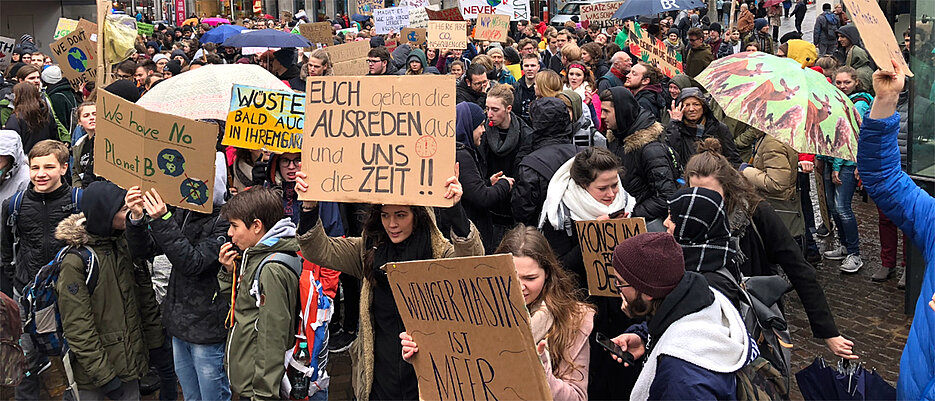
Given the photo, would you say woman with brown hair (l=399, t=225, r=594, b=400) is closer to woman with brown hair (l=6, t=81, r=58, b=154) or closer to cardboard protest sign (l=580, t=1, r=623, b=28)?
woman with brown hair (l=6, t=81, r=58, b=154)

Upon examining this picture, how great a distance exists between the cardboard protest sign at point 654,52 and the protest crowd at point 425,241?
3385 mm

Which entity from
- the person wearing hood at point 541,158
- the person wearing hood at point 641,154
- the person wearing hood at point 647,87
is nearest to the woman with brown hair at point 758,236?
the person wearing hood at point 641,154

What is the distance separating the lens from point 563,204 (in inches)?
192

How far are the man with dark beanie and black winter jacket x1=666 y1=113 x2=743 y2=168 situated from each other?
13.4 ft

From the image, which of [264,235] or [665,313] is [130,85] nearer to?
[264,235]

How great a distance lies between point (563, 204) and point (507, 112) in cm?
167

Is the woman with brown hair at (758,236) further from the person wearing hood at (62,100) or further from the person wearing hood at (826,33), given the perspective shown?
the person wearing hood at (826,33)

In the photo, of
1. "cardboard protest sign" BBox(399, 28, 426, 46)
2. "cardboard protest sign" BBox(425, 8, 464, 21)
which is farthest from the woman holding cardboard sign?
"cardboard protest sign" BBox(425, 8, 464, 21)

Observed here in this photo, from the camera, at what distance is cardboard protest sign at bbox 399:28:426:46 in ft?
52.6

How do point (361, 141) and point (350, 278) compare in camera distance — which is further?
point (350, 278)

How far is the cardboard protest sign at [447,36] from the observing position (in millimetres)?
13234

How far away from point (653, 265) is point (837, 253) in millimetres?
6855

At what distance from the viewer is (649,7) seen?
48.8ft

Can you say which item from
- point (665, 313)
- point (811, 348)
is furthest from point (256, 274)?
point (811, 348)
